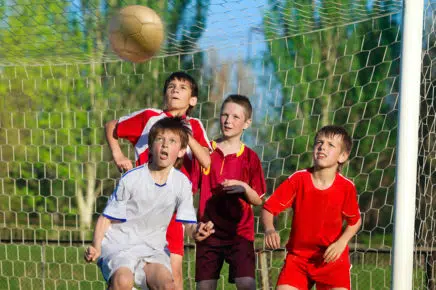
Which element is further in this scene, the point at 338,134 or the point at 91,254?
the point at 338,134

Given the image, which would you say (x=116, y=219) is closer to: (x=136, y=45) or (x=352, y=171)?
(x=136, y=45)

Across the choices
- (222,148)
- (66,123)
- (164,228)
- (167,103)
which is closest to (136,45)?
(167,103)

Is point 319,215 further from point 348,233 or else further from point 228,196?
point 228,196

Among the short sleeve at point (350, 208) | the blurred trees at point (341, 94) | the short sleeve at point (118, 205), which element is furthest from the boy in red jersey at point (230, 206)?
the blurred trees at point (341, 94)

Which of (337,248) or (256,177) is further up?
(256,177)

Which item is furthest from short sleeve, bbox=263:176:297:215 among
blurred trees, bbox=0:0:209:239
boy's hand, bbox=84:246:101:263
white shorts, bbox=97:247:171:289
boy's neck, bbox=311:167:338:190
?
blurred trees, bbox=0:0:209:239

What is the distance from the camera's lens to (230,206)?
518 centimetres

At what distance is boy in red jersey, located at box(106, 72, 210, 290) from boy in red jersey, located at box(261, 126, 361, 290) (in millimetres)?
567

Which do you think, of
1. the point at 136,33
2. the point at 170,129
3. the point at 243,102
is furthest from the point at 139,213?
the point at 136,33

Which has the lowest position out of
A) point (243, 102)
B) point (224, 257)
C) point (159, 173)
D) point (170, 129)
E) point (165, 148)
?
point (224, 257)

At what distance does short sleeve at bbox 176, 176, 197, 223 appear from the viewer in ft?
14.9

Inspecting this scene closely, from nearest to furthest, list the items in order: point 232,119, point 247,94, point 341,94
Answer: point 232,119 < point 247,94 < point 341,94

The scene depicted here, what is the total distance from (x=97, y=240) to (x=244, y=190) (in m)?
1.07

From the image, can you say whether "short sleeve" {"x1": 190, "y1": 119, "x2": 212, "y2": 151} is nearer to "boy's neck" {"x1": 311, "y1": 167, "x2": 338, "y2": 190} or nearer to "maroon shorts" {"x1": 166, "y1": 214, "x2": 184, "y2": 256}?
"maroon shorts" {"x1": 166, "y1": 214, "x2": 184, "y2": 256}
